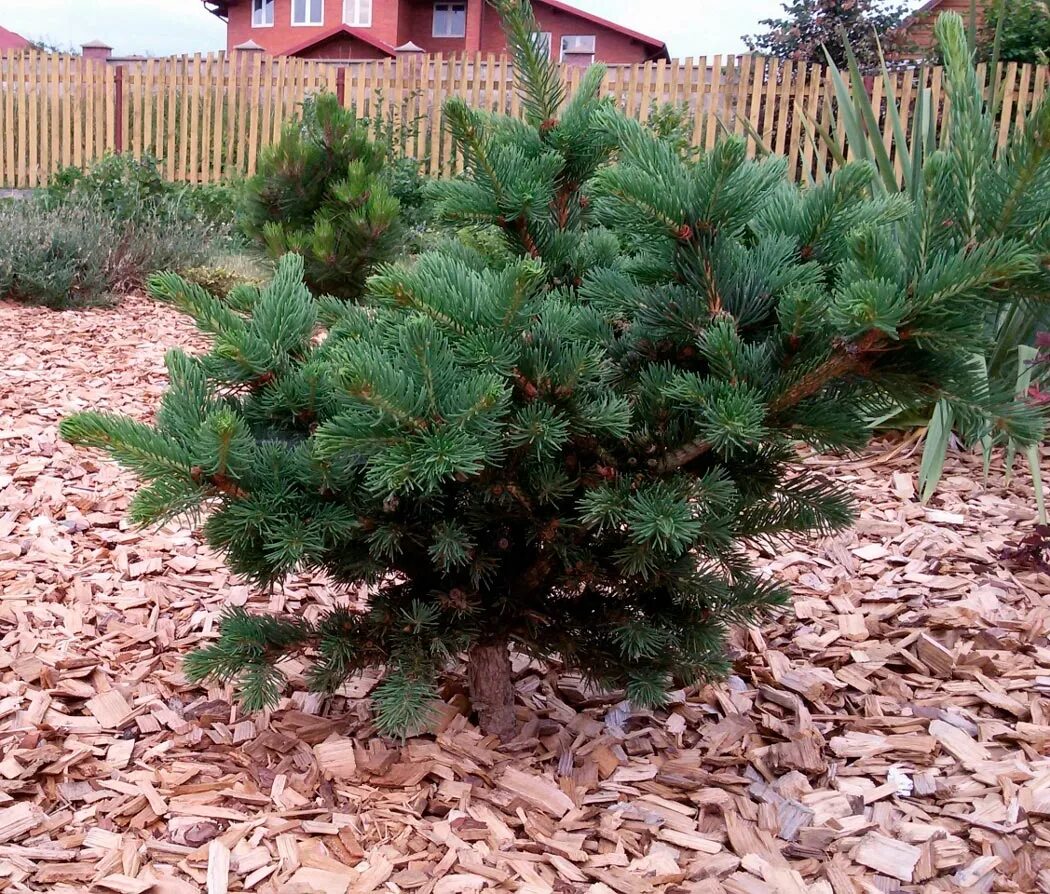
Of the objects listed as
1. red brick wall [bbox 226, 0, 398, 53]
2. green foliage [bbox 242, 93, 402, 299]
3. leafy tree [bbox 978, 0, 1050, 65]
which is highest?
red brick wall [bbox 226, 0, 398, 53]

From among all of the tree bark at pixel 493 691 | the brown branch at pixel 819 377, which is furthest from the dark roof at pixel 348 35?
the brown branch at pixel 819 377

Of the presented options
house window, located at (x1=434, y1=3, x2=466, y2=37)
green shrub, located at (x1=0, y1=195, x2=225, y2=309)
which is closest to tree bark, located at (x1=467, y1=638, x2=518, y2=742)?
green shrub, located at (x1=0, y1=195, x2=225, y2=309)

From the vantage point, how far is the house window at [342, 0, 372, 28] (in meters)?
30.7

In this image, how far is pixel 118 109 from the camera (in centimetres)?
1391

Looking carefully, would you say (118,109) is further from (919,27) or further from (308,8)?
(308,8)

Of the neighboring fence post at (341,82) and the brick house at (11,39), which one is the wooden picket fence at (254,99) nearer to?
the neighboring fence post at (341,82)

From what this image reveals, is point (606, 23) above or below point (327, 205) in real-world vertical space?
above

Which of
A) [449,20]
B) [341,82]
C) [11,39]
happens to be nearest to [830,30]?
A: [341,82]

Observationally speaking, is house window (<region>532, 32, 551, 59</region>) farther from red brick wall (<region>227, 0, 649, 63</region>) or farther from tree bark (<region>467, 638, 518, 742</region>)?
red brick wall (<region>227, 0, 649, 63</region>)

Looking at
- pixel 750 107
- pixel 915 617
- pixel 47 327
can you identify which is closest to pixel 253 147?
pixel 750 107

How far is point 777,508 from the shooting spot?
1.79 meters

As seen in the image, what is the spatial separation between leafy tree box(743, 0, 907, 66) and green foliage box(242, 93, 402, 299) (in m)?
13.8

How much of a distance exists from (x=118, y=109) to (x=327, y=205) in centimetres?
1073

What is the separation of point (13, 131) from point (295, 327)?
1451 centimetres
